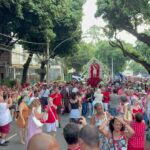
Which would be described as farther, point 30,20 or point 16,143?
point 30,20

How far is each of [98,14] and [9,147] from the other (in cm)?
3196

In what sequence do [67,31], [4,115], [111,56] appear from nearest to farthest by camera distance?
[4,115] → [67,31] → [111,56]

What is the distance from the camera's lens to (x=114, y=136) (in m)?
7.13

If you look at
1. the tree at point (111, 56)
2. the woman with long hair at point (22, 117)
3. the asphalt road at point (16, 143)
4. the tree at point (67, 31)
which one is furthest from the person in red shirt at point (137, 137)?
the tree at point (111, 56)

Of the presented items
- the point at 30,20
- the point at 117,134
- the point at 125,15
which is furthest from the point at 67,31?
the point at 117,134

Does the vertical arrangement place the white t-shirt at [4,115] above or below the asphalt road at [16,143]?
above

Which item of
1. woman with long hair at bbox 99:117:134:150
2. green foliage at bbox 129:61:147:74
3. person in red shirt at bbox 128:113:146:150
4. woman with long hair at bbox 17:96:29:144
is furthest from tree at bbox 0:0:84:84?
green foliage at bbox 129:61:147:74

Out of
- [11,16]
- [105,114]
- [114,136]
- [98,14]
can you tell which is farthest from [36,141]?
[98,14]

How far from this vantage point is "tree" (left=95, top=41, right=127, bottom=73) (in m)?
112

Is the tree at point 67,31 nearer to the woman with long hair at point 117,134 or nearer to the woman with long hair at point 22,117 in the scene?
the woman with long hair at point 22,117

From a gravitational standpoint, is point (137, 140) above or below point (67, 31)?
below

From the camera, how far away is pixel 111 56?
4439 inches

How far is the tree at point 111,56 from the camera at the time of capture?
11150 centimetres

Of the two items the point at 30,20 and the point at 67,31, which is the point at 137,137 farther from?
the point at 67,31
